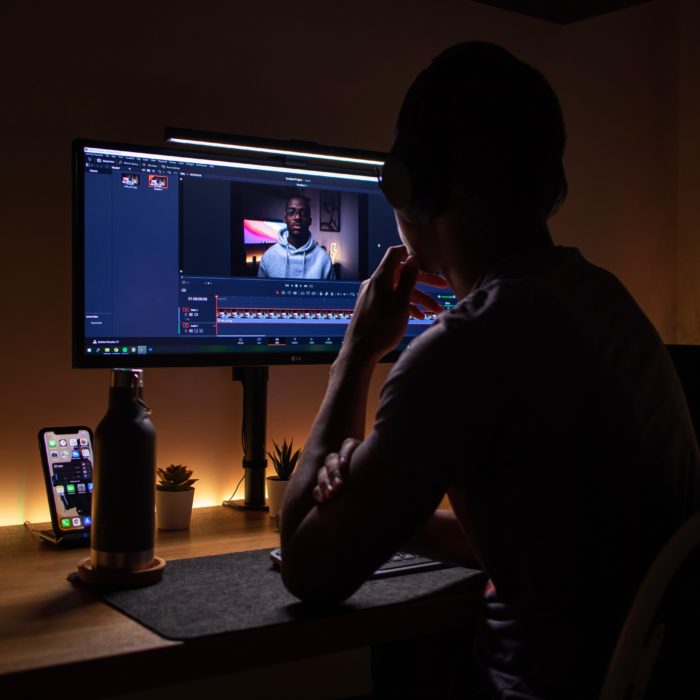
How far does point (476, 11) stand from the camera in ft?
7.24

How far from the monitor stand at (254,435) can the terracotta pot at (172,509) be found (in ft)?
0.68

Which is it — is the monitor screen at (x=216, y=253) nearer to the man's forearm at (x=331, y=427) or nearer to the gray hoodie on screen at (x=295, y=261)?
the gray hoodie on screen at (x=295, y=261)

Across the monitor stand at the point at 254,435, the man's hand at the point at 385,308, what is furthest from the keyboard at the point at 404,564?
the monitor stand at the point at 254,435

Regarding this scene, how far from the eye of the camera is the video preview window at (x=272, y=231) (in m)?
1.62

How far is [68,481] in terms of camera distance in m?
1.46

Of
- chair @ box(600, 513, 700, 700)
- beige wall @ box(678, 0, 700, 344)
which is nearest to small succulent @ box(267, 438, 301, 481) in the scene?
chair @ box(600, 513, 700, 700)

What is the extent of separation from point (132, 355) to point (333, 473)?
0.68 metres

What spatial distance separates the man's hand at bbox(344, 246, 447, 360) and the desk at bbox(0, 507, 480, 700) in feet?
1.15

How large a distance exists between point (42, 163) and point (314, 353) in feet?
2.03

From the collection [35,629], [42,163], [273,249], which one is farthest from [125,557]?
[42,163]

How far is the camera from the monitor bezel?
1490 millimetres

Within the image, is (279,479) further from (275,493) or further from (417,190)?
(417,190)

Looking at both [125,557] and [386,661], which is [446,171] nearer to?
[125,557]

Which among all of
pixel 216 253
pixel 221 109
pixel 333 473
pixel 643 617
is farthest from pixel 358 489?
pixel 221 109
